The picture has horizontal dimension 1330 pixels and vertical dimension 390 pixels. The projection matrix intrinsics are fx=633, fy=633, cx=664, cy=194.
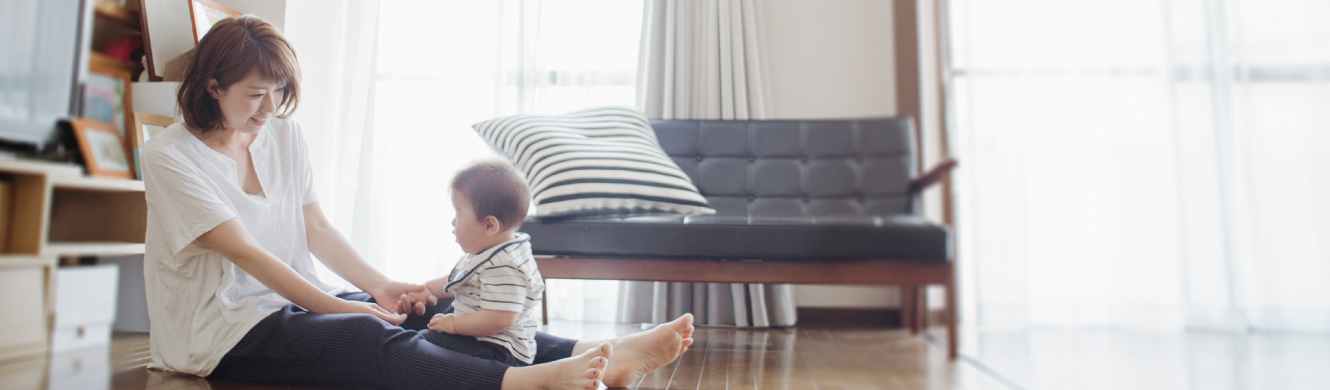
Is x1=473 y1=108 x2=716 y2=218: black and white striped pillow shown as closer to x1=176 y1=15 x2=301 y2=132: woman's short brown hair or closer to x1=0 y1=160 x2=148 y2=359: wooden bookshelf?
x1=176 y1=15 x2=301 y2=132: woman's short brown hair

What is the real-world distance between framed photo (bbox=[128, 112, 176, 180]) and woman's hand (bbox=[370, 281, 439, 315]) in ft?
3.47

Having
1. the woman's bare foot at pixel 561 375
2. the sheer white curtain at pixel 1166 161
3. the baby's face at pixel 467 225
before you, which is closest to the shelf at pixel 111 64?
the baby's face at pixel 467 225

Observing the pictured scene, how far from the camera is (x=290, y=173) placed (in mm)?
1123

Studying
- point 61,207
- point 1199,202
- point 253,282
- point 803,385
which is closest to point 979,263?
point 803,385

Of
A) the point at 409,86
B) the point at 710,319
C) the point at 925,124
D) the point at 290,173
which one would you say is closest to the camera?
the point at 925,124

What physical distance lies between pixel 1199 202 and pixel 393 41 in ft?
7.34

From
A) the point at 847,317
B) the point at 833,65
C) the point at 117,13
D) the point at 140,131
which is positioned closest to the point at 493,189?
the point at 833,65

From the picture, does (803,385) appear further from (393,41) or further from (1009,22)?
(393,41)

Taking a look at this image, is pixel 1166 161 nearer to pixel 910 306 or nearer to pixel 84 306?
pixel 910 306

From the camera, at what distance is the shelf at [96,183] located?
1383mm

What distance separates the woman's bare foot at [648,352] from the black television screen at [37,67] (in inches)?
53.4

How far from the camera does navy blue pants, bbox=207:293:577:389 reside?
839mm

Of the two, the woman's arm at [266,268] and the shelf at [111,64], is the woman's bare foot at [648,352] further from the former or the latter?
the shelf at [111,64]

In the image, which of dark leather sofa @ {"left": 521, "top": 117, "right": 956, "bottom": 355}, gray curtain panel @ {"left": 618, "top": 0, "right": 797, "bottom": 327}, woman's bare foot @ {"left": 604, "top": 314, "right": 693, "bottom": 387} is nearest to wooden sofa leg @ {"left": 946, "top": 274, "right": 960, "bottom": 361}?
dark leather sofa @ {"left": 521, "top": 117, "right": 956, "bottom": 355}
